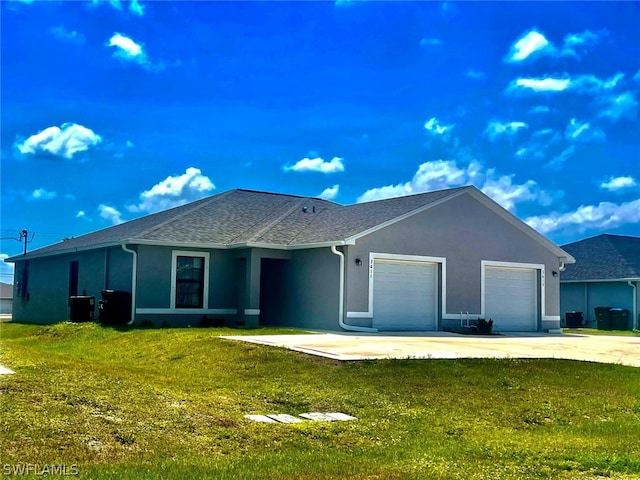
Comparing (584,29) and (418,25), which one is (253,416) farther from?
Result: (584,29)

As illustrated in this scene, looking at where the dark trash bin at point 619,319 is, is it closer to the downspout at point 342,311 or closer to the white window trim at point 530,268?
the white window trim at point 530,268

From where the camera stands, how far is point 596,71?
2348 centimetres

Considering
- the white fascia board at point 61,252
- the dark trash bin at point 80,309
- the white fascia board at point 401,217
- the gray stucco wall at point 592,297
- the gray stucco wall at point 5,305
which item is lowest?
the gray stucco wall at point 5,305

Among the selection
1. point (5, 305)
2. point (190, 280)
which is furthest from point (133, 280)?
point (5, 305)

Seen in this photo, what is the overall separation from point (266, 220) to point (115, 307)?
6707mm

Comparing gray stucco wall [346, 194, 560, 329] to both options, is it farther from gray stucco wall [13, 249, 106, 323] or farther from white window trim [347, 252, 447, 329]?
gray stucco wall [13, 249, 106, 323]

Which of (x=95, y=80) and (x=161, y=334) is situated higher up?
(x=95, y=80)

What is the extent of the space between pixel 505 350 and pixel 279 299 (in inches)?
380

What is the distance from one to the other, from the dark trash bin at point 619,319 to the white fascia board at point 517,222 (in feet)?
22.6

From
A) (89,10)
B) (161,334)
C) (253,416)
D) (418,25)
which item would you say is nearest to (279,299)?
(161,334)

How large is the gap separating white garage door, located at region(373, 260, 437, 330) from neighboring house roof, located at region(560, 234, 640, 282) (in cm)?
1317

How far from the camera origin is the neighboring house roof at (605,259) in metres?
31.6

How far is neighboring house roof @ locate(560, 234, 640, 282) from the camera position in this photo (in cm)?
3156

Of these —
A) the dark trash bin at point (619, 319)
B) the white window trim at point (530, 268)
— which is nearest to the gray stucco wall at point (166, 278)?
the white window trim at point (530, 268)
